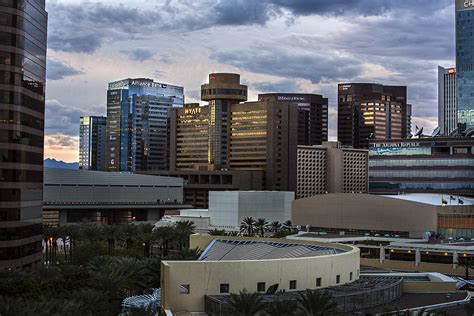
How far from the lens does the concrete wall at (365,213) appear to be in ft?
470

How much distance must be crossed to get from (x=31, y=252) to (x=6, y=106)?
736 inches

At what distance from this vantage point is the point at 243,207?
590 ft

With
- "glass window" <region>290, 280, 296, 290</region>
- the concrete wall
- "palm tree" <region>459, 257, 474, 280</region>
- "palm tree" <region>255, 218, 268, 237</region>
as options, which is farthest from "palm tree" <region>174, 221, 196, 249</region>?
"glass window" <region>290, 280, 296, 290</region>

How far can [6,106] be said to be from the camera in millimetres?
87000

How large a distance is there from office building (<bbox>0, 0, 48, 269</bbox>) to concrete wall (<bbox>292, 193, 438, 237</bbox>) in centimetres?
7262

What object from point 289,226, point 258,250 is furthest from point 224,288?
point 289,226

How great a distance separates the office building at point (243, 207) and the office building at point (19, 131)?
86150mm

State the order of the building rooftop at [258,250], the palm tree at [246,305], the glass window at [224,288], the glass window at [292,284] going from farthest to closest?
the building rooftop at [258,250] → the glass window at [292,284] → the glass window at [224,288] → the palm tree at [246,305]

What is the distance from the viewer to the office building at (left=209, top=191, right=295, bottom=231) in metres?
180

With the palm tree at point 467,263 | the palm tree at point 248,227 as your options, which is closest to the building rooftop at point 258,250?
the palm tree at point 467,263

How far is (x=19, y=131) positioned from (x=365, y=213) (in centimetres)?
7984

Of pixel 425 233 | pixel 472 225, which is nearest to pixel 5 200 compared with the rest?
pixel 425 233

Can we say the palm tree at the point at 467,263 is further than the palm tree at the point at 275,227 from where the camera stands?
No

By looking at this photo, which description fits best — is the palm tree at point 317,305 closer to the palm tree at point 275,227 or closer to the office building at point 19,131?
the office building at point 19,131
